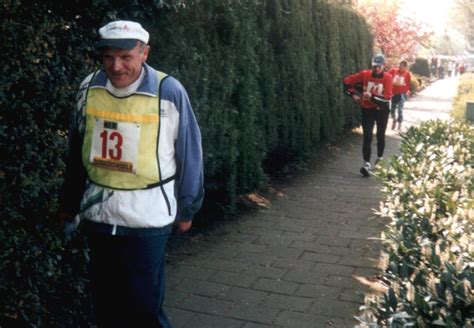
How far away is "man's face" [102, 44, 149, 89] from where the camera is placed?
3158 mm

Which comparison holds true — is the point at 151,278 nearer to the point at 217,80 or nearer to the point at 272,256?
the point at 272,256

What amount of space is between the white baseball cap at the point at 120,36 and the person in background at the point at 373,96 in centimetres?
781

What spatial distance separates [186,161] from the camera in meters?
3.37

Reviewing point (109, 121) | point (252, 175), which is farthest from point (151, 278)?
point (252, 175)

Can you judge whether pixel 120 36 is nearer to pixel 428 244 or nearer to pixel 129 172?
pixel 129 172

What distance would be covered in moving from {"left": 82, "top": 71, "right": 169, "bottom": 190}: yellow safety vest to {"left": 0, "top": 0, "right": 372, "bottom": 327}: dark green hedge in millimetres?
488

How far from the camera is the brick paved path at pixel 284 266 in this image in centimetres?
488

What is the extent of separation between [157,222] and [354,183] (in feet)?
24.4

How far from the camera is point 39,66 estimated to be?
3.56 meters

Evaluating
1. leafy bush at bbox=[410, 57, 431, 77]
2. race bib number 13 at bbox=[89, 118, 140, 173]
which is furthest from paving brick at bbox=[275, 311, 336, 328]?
leafy bush at bbox=[410, 57, 431, 77]

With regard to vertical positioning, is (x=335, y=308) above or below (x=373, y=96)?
below

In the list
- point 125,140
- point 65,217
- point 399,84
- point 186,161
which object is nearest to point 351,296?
point 186,161

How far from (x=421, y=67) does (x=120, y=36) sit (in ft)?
159

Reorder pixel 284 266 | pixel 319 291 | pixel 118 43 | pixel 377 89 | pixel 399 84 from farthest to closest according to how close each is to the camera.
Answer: pixel 399 84 → pixel 377 89 → pixel 284 266 → pixel 319 291 → pixel 118 43
